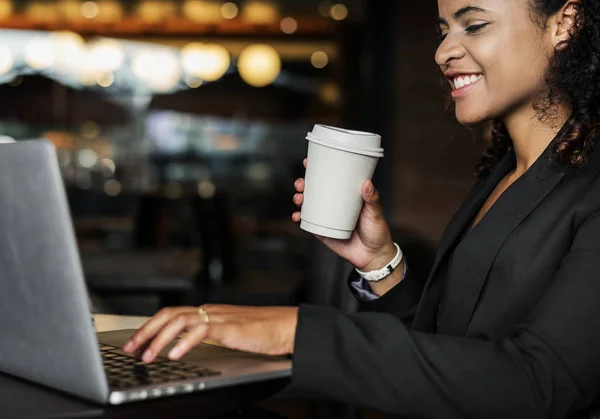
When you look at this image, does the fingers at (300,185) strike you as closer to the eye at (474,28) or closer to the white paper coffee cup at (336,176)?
the white paper coffee cup at (336,176)

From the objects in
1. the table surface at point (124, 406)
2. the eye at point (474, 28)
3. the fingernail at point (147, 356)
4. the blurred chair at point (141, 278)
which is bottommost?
the blurred chair at point (141, 278)

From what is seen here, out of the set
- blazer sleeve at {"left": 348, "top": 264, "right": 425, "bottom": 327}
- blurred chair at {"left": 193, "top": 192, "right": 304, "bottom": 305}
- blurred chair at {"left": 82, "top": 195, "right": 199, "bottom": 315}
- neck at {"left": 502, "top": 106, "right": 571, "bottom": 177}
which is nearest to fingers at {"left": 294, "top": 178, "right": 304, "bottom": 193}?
blazer sleeve at {"left": 348, "top": 264, "right": 425, "bottom": 327}

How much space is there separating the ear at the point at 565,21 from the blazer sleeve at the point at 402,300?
1.65 ft

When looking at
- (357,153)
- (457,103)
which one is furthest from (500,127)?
(357,153)

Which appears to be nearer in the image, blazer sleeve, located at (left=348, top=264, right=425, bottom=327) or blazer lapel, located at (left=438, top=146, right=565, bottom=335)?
blazer lapel, located at (left=438, top=146, right=565, bottom=335)

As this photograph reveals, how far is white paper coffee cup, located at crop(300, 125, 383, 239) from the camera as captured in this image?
132 cm

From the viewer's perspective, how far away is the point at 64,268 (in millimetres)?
892

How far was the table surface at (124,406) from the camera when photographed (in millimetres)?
943

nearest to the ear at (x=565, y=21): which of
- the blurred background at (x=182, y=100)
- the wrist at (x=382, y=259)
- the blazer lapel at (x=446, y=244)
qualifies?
the blazer lapel at (x=446, y=244)

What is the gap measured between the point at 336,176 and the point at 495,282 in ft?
0.95

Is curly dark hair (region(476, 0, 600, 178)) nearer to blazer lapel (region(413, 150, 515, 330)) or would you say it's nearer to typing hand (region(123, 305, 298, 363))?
blazer lapel (region(413, 150, 515, 330))

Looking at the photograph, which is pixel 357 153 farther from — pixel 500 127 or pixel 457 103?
pixel 500 127

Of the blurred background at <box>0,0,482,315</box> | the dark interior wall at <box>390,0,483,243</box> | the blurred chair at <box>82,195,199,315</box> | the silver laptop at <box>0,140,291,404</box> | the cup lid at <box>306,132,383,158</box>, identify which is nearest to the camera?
the silver laptop at <box>0,140,291,404</box>

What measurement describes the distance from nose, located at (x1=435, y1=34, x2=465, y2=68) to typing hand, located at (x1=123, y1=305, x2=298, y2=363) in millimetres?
570
